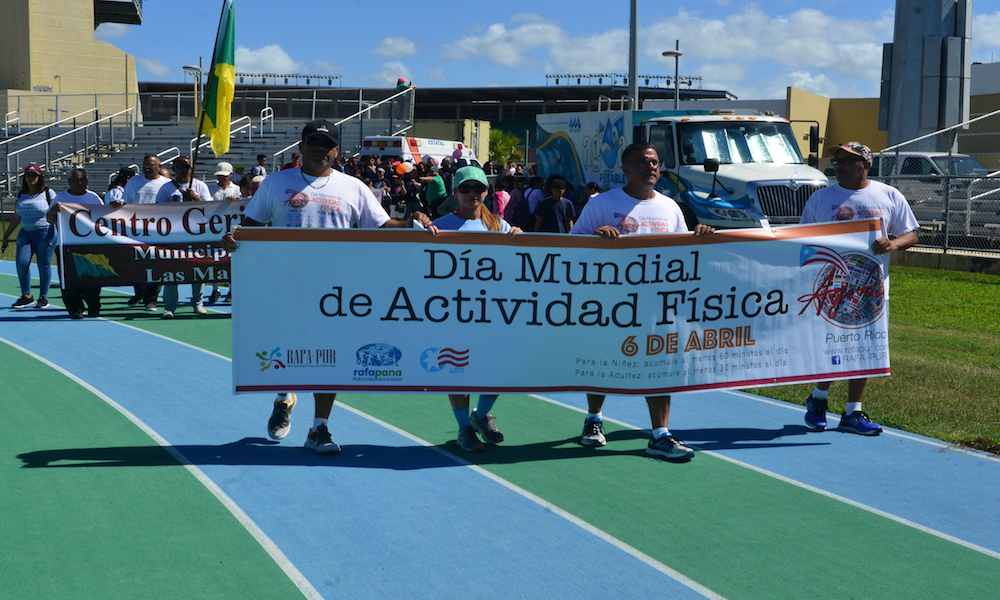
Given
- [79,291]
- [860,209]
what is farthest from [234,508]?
[79,291]

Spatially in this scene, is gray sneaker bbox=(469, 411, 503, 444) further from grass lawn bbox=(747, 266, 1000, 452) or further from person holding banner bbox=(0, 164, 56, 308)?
→ person holding banner bbox=(0, 164, 56, 308)

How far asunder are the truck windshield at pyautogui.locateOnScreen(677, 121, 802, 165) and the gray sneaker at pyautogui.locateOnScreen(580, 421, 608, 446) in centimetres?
1262

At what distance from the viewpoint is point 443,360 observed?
20.3 ft

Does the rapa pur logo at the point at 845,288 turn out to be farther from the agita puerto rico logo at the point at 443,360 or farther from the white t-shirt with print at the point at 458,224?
the agita puerto rico logo at the point at 443,360

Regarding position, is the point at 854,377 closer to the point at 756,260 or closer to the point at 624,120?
the point at 756,260

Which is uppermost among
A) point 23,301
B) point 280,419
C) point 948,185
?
point 948,185

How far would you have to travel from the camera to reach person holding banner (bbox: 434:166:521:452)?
623 centimetres

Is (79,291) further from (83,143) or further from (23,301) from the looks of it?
(83,143)

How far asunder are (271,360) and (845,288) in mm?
4112

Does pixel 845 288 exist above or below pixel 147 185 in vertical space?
below

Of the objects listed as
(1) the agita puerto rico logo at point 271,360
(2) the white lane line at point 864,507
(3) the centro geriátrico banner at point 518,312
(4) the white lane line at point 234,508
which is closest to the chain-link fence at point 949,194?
(3) the centro geriátrico banner at point 518,312

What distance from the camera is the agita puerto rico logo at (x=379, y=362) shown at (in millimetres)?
6105

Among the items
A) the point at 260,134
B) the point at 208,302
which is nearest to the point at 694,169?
the point at 208,302

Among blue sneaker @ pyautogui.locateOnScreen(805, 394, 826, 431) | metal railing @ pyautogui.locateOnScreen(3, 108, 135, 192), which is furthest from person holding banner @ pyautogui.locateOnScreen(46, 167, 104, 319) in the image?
metal railing @ pyautogui.locateOnScreen(3, 108, 135, 192)
